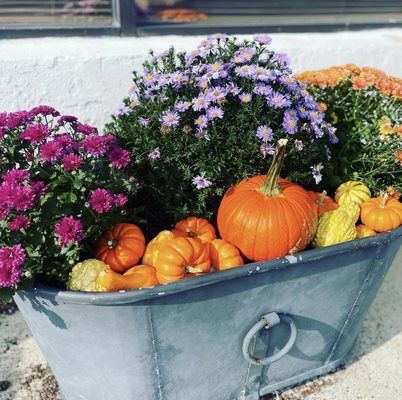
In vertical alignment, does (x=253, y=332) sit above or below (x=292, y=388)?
above

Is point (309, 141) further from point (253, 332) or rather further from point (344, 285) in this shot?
point (253, 332)

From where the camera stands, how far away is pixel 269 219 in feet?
5.45

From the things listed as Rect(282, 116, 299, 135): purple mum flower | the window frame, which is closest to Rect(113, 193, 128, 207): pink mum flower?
Rect(282, 116, 299, 135): purple mum flower

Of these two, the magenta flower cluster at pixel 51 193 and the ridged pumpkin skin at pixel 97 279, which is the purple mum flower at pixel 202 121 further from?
the ridged pumpkin skin at pixel 97 279

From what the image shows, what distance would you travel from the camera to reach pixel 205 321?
159 centimetres

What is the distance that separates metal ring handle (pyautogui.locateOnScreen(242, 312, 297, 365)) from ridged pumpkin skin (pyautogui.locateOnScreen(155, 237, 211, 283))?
0.83 feet

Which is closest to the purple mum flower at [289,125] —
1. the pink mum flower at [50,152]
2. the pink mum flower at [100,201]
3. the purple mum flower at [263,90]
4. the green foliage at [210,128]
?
the green foliage at [210,128]

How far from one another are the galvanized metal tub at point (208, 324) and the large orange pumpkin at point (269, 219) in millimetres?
121

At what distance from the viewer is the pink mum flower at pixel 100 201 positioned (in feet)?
4.87

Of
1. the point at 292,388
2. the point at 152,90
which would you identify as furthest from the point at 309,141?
the point at 292,388

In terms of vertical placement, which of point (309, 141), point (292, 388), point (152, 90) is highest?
point (152, 90)

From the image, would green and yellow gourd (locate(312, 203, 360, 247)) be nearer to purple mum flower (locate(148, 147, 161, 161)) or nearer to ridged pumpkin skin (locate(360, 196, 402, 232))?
ridged pumpkin skin (locate(360, 196, 402, 232))

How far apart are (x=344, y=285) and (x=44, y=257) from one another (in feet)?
3.39

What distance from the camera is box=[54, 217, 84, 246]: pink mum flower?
1405mm
